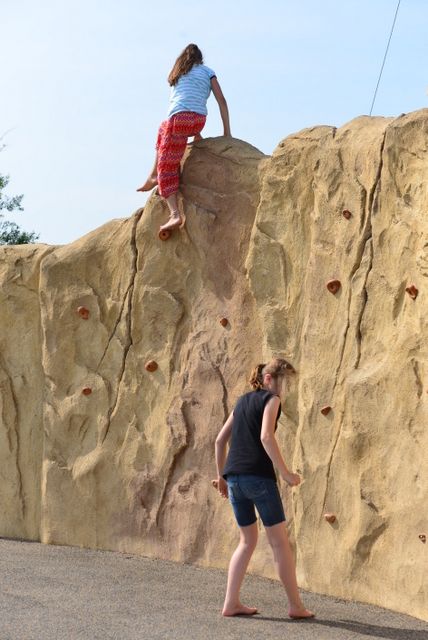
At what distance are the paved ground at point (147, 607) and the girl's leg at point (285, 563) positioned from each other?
104 millimetres

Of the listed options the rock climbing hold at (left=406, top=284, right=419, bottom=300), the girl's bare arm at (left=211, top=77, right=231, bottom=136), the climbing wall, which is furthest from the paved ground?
the girl's bare arm at (left=211, top=77, right=231, bottom=136)

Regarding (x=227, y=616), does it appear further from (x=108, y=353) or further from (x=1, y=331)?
(x=1, y=331)

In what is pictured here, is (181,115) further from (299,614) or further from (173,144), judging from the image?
(299,614)

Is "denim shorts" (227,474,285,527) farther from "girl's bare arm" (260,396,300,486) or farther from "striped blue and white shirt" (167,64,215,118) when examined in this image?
"striped blue and white shirt" (167,64,215,118)

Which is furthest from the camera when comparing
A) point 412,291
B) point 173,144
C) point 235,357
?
point 173,144

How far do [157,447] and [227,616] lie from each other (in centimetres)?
226

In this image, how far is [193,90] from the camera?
8.42m

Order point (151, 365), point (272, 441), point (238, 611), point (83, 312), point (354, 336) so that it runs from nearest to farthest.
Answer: point (272, 441), point (238, 611), point (354, 336), point (151, 365), point (83, 312)

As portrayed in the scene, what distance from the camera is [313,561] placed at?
7.43 m

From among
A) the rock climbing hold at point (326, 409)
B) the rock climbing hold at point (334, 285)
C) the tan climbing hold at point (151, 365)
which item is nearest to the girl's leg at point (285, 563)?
the rock climbing hold at point (326, 409)

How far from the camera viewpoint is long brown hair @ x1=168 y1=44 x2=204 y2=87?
8430 millimetres

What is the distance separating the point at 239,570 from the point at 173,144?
336 centimetres

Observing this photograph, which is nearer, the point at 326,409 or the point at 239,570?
the point at 239,570

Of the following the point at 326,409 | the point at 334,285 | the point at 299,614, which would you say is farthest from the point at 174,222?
the point at 299,614
